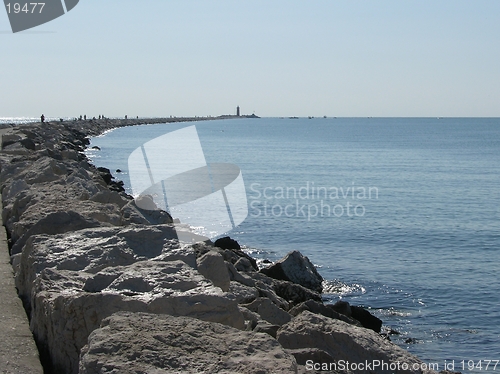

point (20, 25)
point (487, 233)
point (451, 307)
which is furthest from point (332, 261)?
point (20, 25)

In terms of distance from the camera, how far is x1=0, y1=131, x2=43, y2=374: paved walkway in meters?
4.19

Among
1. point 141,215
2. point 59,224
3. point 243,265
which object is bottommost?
point 243,265

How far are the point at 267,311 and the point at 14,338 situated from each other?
2.63 metres

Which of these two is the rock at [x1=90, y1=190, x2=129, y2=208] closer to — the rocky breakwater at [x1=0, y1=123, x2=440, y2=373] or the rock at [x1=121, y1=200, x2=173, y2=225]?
the rock at [x1=121, y1=200, x2=173, y2=225]

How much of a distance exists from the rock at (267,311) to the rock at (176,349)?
2.70 metres

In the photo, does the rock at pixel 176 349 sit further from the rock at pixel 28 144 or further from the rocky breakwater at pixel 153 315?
the rock at pixel 28 144

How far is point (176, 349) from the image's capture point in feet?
11.0

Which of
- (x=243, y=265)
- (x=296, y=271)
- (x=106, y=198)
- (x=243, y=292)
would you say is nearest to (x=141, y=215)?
(x=106, y=198)

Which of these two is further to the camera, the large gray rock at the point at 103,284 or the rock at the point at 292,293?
the rock at the point at 292,293

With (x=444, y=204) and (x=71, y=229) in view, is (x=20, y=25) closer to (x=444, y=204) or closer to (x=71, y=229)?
(x=71, y=229)

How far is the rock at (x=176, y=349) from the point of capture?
3.19 metres

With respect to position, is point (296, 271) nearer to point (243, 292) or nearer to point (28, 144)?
point (243, 292)

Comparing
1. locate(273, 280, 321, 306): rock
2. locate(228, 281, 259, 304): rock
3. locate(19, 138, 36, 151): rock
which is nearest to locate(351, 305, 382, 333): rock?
locate(273, 280, 321, 306): rock

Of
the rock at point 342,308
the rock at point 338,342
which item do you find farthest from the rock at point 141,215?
the rock at point 338,342
